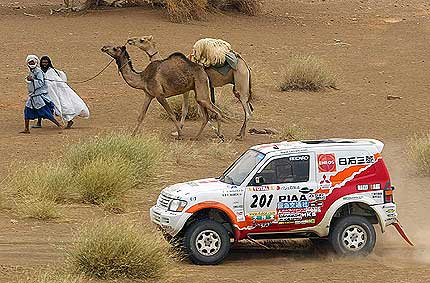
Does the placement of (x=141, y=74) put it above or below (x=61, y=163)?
above

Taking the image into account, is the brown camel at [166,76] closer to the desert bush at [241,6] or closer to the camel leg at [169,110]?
the camel leg at [169,110]

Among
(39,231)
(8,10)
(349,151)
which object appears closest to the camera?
(349,151)

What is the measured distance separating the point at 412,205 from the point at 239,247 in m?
3.73

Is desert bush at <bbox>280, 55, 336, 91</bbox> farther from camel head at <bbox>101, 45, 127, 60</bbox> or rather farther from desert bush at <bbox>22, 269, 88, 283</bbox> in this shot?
desert bush at <bbox>22, 269, 88, 283</bbox>

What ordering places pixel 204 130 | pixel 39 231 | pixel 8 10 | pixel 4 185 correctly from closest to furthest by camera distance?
pixel 39 231, pixel 4 185, pixel 204 130, pixel 8 10

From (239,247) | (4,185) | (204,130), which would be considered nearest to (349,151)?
(239,247)

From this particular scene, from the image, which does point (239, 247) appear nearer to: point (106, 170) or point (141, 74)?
point (106, 170)

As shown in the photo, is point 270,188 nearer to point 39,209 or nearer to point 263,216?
point 263,216

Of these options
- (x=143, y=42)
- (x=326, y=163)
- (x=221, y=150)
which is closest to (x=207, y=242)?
(x=326, y=163)

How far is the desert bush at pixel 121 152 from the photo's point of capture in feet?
57.5

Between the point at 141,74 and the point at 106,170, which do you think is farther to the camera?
the point at 141,74

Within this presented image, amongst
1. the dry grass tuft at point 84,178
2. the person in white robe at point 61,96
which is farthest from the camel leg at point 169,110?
the dry grass tuft at point 84,178

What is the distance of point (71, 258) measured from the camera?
451 inches

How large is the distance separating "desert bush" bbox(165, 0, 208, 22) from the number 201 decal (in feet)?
78.5
